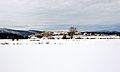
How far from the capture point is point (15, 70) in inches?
416

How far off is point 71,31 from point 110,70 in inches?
3339

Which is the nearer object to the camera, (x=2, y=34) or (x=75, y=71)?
(x=75, y=71)

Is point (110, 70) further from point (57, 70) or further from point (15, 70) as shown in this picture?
point (15, 70)

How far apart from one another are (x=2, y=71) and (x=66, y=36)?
284 feet

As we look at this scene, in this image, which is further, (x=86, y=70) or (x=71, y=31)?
(x=71, y=31)

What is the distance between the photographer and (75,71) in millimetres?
10148

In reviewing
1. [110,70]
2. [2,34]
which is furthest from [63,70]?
[2,34]

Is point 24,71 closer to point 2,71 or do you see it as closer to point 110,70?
point 2,71

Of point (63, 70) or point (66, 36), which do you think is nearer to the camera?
point (63, 70)

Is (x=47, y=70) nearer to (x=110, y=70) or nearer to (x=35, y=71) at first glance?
(x=35, y=71)

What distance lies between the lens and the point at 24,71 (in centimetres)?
1018

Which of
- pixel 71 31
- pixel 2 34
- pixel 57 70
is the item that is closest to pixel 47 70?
pixel 57 70

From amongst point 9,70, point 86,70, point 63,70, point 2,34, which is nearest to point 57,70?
point 63,70

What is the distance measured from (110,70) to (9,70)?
3737 millimetres
